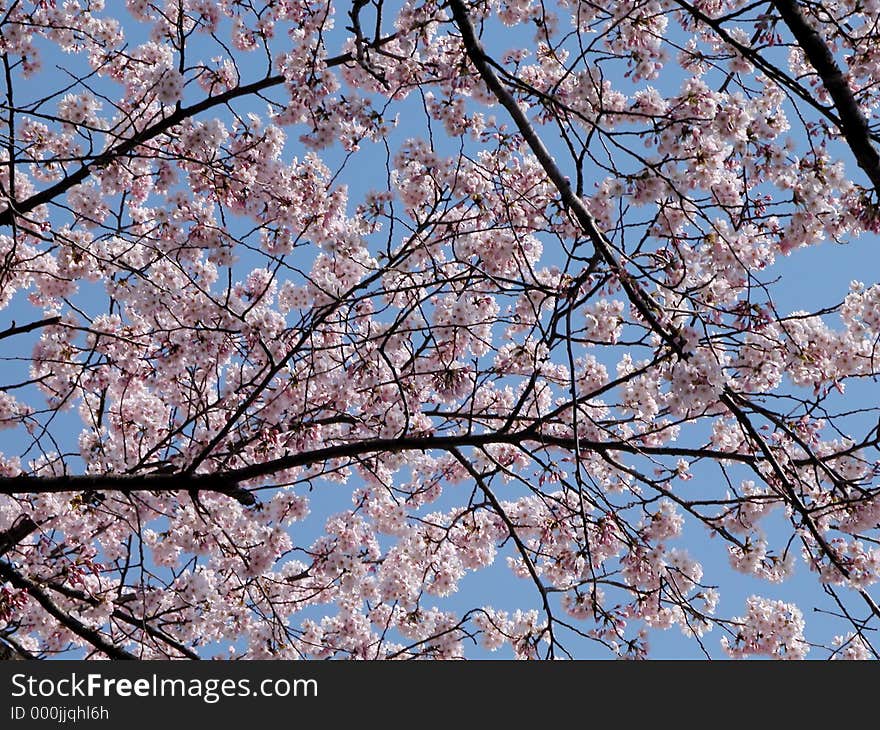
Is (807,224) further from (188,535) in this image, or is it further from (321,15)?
(188,535)

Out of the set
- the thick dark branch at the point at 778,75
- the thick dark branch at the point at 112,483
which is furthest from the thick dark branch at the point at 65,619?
the thick dark branch at the point at 778,75

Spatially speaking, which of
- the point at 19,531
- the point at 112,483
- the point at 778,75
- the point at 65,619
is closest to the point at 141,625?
the point at 65,619

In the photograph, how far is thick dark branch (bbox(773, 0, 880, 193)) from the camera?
373 cm

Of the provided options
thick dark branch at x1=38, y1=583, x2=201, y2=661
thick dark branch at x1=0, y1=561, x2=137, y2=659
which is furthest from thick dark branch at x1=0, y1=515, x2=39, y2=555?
thick dark branch at x1=0, y1=561, x2=137, y2=659

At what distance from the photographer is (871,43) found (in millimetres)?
4844

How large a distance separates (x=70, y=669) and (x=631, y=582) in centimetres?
331

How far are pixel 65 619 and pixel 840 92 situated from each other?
4815 mm

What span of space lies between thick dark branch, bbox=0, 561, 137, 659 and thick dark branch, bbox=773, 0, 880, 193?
439cm

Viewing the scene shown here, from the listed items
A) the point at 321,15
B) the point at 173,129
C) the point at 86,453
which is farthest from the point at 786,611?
the point at 173,129

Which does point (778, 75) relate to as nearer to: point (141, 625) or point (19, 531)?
point (141, 625)

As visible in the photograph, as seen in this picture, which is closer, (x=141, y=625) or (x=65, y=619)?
(x=65, y=619)

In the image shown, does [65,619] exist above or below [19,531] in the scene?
below

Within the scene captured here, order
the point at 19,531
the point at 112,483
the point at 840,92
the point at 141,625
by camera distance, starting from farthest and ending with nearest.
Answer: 1. the point at 19,531
2. the point at 141,625
3. the point at 112,483
4. the point at 840,92

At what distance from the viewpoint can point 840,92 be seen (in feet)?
12.3
